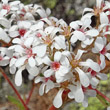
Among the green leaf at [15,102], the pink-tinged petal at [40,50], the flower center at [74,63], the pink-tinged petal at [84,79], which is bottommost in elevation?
the green leaf at [15,102]

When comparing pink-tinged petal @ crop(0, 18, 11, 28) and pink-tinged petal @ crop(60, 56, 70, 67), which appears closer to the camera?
pink-tinged petal @ crop(60, 56, 70, 67)

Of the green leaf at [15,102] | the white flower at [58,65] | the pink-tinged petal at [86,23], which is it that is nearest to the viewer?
the white flower at [58,65]

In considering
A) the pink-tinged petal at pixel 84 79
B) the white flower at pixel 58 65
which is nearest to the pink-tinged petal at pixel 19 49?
the white flower at pixel 58 65

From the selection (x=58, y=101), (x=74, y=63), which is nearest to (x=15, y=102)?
(x=58, y=101)

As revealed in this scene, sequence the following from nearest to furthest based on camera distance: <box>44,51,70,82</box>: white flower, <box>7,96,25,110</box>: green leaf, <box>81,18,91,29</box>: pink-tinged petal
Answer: <box>44,51,70,82</box>: white flower → <box>81,18,91,29</box>: pink-tinged petal → <box>7,96,25,110</box>: green leaf

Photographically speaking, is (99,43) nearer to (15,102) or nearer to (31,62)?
(31,62)

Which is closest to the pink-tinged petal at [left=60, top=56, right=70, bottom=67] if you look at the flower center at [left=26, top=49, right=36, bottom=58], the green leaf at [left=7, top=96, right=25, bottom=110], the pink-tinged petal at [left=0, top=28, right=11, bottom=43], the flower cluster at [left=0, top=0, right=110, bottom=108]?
the flower cluster at [left=0, top=0, right=110, bottom=108]

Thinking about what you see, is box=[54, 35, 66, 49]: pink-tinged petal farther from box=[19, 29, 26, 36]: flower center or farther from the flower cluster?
box=[19, 29, 26, 36]: flower center

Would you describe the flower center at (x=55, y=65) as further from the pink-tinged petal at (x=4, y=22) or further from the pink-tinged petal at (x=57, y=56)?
the pink-tinged petal at (x=4, y=22)

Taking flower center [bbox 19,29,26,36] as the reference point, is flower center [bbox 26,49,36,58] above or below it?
below

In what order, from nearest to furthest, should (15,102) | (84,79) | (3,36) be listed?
(84,79) → (3,36) → (15,102)
